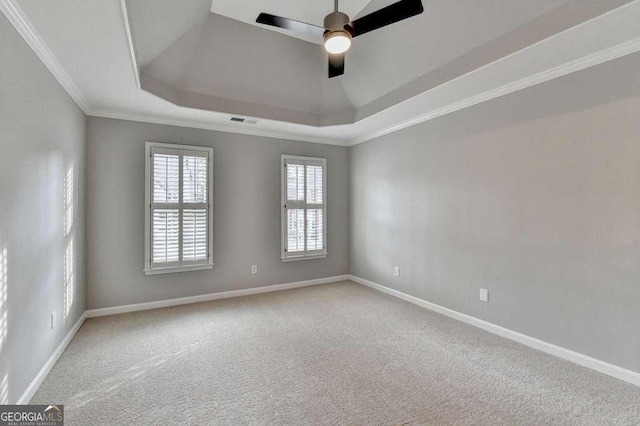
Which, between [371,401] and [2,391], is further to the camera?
[371,401]

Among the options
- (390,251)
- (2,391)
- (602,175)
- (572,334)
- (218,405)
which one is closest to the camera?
(2,391)

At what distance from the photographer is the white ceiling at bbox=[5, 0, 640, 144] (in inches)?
80.0

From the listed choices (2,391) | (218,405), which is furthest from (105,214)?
(218,405)

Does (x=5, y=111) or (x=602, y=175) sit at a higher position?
(x=5, y=111)

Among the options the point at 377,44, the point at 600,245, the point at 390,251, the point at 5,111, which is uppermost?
the point at 377,44

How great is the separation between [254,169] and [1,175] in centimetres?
309

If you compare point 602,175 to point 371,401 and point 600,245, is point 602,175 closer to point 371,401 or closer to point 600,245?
point 600,245

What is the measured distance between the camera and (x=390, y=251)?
4.65m

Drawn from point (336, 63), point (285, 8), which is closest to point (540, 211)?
point (336, 63)

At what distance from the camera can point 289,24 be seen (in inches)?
91.1

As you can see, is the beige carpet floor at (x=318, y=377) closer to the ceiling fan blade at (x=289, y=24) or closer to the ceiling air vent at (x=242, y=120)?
the ceiling air vent at (x=242, y=120)

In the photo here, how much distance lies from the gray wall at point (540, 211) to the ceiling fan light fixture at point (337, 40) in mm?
1896

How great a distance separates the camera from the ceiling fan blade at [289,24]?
222 centimetres

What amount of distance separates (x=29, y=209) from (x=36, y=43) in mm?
1216
